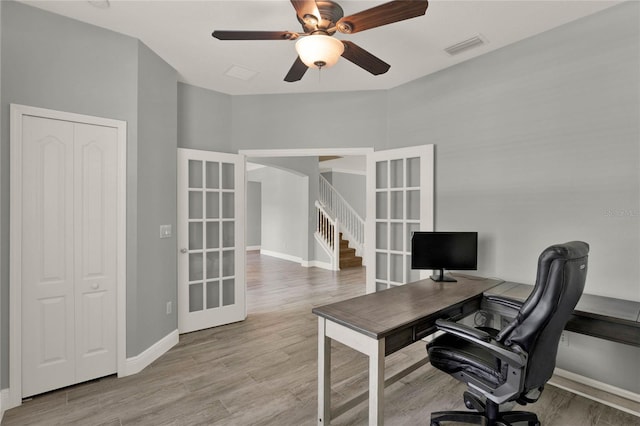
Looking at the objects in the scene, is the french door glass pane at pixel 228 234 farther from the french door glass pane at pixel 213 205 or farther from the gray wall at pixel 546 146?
the gray wall at pixel 546 146

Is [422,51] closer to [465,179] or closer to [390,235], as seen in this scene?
[465,179]

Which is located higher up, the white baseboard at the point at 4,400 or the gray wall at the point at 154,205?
the gray wall at the point at 154,205

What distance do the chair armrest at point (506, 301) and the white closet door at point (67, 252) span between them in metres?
3.07

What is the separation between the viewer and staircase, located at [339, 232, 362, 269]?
7805 millimetres

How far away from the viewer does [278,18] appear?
246cm

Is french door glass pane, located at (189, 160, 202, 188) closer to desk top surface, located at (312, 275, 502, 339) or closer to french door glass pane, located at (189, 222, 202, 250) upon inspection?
french door glass pane, located at (189, 222, 202, 250)

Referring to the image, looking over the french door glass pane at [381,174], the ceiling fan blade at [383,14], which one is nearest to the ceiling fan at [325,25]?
the ceiling fan blade at [383,14]

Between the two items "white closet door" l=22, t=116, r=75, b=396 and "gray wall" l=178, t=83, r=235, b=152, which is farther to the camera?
"gray wall" l=178, t=83, r=235, b=152

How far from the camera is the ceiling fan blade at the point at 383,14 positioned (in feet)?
5.61

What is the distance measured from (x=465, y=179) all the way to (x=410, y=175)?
606mm

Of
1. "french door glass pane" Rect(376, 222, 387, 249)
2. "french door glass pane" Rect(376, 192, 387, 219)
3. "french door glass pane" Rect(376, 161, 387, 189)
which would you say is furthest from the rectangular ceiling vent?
"french door glass pane" Rect(376, 222, 387, 249)

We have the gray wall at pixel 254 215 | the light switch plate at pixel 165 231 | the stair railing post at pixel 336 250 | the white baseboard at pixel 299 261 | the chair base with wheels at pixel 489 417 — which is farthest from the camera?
the gray wall at pixel 254 215

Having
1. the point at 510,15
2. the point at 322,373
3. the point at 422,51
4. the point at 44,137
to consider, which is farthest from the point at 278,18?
the point at 322,373

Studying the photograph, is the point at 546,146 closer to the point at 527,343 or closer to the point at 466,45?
the point at 466,45
